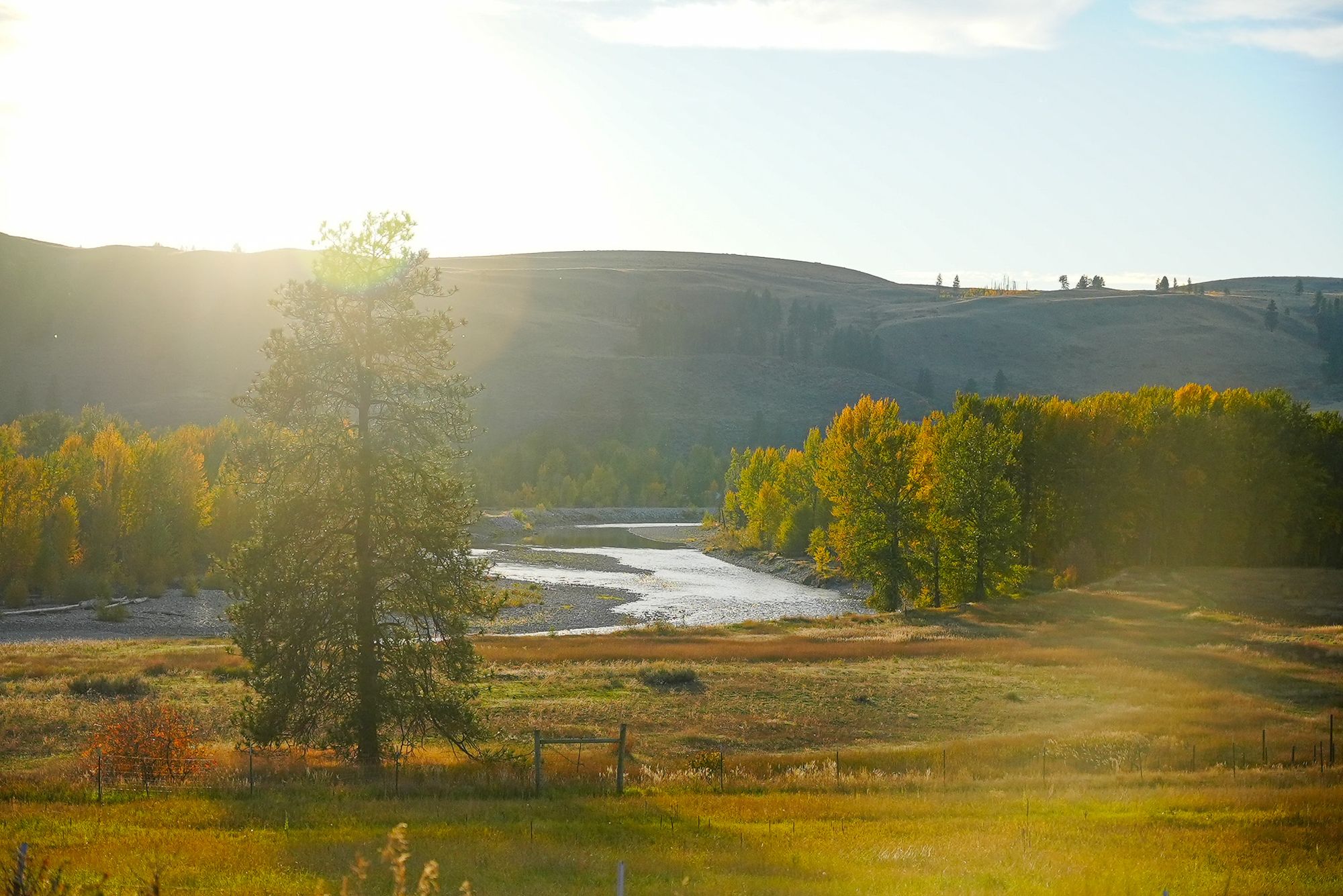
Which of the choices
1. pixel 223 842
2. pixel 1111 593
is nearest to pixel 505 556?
pixel 1111 593

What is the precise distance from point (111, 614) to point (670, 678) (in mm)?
48724

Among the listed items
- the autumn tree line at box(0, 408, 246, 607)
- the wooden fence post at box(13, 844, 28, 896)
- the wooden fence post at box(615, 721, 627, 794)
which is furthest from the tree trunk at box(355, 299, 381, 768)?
the autumn tree line at box(0, 408, 246, 607)

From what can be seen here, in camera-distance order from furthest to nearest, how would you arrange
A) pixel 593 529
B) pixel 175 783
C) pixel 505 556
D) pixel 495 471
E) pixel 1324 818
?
pixel 495 471 → pixel 593 529 → pixel 505 556 → pixel 175 783 → pixel 1324 818

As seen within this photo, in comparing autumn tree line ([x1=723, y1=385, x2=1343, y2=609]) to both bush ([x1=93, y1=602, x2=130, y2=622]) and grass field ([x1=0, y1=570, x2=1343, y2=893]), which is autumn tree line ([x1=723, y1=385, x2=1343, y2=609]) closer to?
grass field ([x1=0, y1=570, x2=1343, y2=893])

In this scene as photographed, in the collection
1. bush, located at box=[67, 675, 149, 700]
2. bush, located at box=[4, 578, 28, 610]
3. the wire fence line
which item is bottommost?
bush, located at box=[4, 578, 28, 610]

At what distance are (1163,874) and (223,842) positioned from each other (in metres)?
14.8

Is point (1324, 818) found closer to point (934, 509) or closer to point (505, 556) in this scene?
point (934, 509)

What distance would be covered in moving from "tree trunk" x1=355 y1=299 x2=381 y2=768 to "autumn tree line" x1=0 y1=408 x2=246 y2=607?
187 feet

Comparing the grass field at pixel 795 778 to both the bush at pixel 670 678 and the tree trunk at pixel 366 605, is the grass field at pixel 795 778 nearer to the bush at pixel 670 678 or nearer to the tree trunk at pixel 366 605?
the bush at pixel 670 678

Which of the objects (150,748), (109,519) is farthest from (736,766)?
(109,519)

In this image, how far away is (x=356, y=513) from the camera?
27.8 m

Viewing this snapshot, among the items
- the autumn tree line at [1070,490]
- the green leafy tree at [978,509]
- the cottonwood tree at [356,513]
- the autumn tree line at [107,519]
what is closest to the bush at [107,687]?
the cottonwood tree at [356,513]

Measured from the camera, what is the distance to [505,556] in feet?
403

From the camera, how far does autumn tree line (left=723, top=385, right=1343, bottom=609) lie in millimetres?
78312
